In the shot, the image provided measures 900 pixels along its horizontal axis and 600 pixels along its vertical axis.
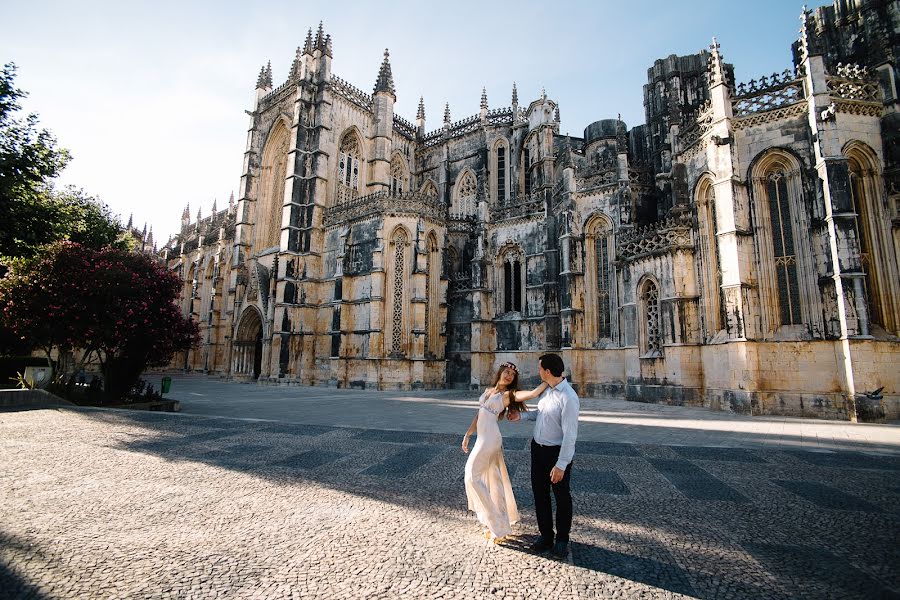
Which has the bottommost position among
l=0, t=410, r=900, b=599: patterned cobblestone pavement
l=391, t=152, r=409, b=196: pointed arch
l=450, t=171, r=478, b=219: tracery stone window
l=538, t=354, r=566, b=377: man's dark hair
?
l=0, t=410, r=900, b=599: patterned cobblestone pavement

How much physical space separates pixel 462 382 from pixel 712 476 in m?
19.3

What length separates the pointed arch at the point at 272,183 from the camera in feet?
103

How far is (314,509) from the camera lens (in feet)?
14.7

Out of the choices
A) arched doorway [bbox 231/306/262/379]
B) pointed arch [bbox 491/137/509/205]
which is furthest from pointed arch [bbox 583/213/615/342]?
arched doorway [bbox 231/306/262/379]

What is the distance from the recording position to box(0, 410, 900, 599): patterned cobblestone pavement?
9.84 feet

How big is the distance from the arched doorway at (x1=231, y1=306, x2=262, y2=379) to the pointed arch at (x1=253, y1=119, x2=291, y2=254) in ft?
17.1

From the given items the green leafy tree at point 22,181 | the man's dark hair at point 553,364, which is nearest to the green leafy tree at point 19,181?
the green leafy tree at point 22,181

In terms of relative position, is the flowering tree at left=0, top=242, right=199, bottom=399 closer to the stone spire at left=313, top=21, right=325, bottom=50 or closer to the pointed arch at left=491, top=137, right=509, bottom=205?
the pointed arch at left=491, top=137, right=509, bottom=205

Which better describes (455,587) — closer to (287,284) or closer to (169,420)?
(169,420)

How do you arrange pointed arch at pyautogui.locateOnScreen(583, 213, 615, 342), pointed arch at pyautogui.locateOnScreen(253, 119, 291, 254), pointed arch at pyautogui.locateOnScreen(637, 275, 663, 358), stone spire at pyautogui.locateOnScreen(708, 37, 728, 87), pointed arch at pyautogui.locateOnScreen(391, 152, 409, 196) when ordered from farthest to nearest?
pointed arch at pyautogui.locateOnScreen(391, 152, 409, 196), pointed arch at pyautogui.locateOnScreen(253, 119, 291, 254), pointed arch at pyautogui.locateOnScreen(583, 213, 615, 342), pointed arch at pyautogui.locateOnScreen(637, 275, 663, 358), stone spire at pyautogui.locateOnScreen(708, 37, 728, 87)

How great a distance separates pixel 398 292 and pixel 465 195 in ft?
38.3

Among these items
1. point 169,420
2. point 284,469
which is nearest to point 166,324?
point 169,420

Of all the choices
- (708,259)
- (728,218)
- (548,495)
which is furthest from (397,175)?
(548,495)

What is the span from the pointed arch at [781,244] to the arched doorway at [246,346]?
94.7ft
